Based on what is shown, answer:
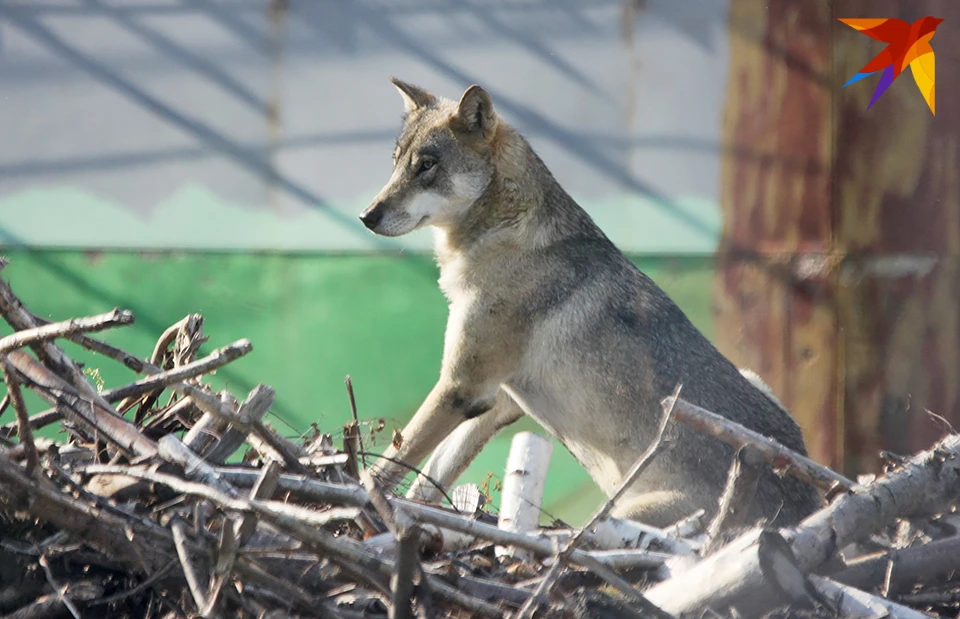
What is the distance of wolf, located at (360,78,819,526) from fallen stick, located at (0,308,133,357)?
72.5 inches

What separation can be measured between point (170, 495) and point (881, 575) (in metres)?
1.87

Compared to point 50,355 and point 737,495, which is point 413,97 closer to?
point 50,355

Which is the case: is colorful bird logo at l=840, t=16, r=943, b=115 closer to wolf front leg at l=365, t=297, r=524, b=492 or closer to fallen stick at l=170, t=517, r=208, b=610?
wolf front leg at l=365, t=297, r=524, b=492

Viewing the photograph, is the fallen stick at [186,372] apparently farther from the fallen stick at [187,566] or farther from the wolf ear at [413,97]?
the wolf ear at [413,97]

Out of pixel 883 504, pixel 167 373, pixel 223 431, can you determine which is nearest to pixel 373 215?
pixel 223 431

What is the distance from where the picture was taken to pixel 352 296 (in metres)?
7.75

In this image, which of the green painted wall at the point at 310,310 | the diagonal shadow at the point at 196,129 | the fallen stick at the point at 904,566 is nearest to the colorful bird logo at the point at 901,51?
the green painted wall at the point at 310,310

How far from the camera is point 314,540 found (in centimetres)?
252

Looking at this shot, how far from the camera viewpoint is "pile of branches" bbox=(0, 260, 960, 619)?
2590 mm

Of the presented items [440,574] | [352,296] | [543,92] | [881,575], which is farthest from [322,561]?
[543,92]

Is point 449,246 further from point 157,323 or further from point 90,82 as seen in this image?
point 90,82

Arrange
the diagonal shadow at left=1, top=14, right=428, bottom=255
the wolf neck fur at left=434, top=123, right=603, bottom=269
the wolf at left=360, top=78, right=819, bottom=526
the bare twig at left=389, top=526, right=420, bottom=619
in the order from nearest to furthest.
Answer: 1. the bare twig at left=389, top=526, right=420, bottom=619
2. the wolf at left=360, top=78, right=819, bottom=526
3. the wolf neck fur at left=434, top=123, right=603, bottom=269
4. the diagonal shadow at left=1, top=14, right=428, bottom=255

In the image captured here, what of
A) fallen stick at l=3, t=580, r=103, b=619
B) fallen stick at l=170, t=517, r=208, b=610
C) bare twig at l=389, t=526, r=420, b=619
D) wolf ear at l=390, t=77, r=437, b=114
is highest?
wolf ear at l=390, t=77, r=437, b=114

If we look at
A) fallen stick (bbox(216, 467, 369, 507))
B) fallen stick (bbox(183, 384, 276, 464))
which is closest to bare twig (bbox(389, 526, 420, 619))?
fallen stick (bbox(216, 467, 369, 507))
